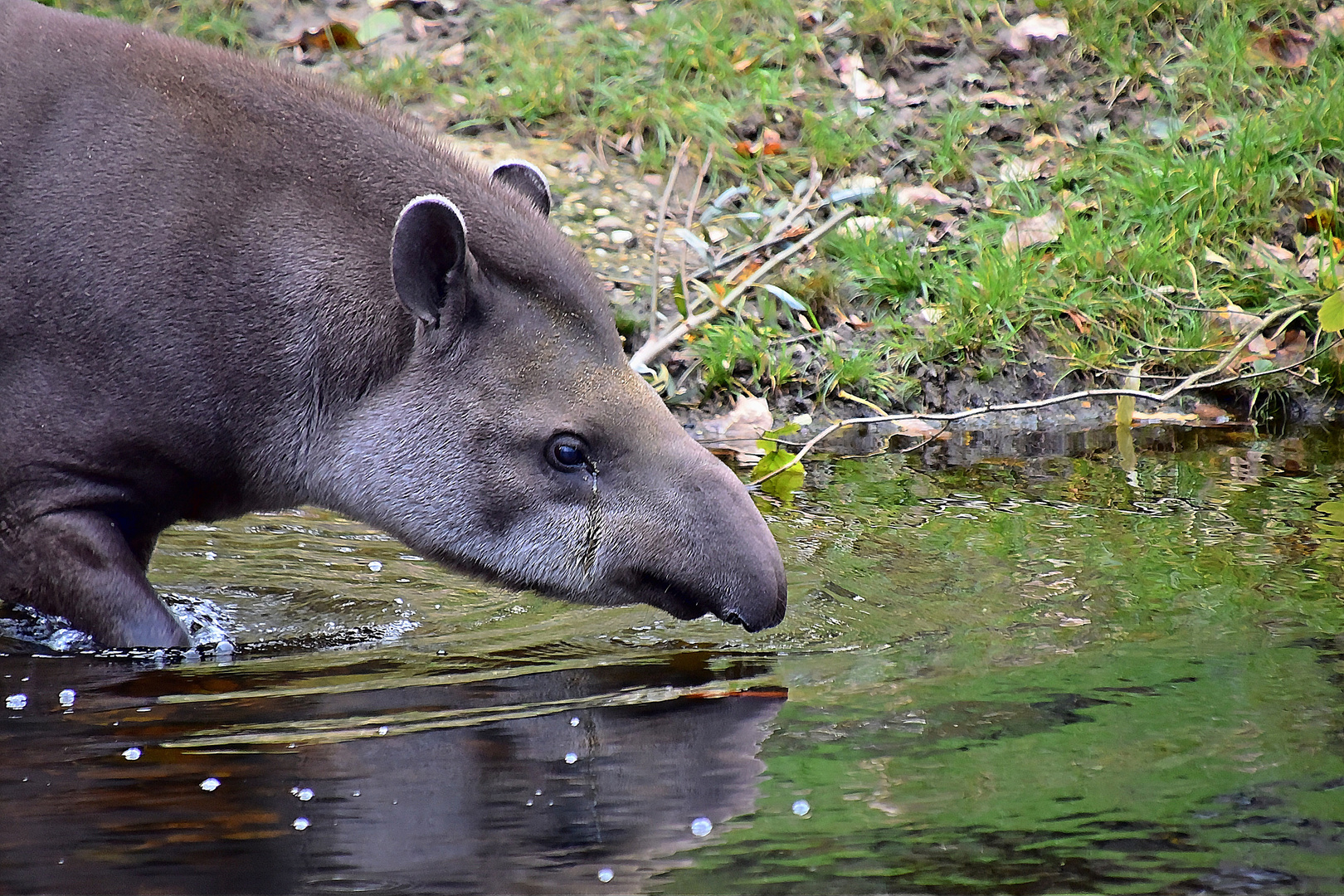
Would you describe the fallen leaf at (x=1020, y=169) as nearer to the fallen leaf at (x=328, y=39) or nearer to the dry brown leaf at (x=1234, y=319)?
the dry brown leaf at (x=1234, y=319)

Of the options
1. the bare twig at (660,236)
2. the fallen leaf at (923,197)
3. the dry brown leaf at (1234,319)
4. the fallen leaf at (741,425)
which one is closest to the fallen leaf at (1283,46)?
the fallen leaf at (923,197)

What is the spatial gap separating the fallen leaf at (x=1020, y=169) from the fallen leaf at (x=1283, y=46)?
1557 mm

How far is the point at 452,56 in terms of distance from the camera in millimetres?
9633

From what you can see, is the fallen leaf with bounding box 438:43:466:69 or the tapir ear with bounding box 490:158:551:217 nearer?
the tapir ear with bounding box 490:158:551:217

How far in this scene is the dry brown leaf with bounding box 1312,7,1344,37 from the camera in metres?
9.37

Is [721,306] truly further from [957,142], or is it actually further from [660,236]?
[957,142]

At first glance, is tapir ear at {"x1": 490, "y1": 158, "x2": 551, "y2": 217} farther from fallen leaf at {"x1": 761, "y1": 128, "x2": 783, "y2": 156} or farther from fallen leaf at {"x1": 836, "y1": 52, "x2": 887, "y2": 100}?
fallen leaf at {"x1": 836, "y1": 52, "x2": 887, "y2": 100}

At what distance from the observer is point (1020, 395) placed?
759 cm

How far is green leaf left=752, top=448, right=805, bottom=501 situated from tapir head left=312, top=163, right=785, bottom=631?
3.14 feet

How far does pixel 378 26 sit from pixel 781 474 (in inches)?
223

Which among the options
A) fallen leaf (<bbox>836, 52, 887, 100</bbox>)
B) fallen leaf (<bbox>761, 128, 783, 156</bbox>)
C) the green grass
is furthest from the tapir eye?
fallen leaf (<bbox>836, 52, 887, 100</bbox>)

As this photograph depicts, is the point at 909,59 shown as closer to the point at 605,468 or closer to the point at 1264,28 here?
the point at 1264,28

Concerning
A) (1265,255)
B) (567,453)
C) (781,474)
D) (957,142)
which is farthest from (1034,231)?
(567,453)

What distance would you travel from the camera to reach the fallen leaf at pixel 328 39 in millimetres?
9664
